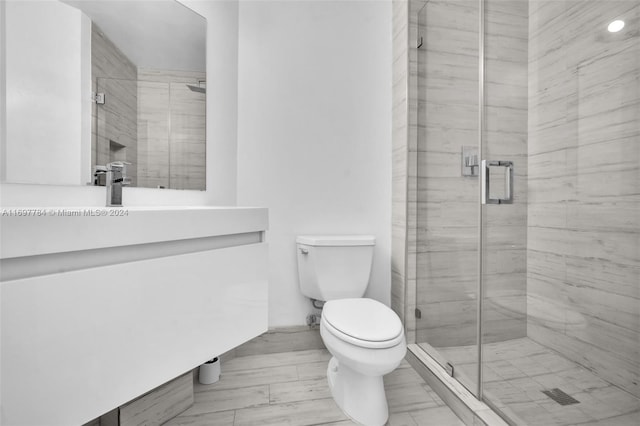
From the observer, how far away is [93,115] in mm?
1133

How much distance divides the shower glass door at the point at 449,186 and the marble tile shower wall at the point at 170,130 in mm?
1185

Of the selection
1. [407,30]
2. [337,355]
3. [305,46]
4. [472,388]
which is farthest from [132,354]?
[407,30]

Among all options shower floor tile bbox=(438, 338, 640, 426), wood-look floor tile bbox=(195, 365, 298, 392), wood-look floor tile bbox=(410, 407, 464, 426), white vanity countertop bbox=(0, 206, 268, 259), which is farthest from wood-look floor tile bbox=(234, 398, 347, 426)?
white vanity countertop bbox=(0, 206, 268, 259)

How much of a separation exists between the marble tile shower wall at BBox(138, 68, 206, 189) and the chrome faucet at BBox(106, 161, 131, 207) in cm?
27

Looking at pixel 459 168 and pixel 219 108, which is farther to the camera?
pixel 219 108

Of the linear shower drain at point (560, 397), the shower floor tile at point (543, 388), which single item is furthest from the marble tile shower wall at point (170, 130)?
the linear shower drain at point (560, 397)

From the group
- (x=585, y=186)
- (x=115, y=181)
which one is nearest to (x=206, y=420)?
(x=115, y=181)

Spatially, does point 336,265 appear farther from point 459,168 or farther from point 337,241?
point 459,168

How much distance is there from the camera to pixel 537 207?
46.5 inches

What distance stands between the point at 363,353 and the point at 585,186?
952 mm

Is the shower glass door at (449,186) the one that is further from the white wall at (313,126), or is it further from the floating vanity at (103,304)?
the floating vanity at (103,304)

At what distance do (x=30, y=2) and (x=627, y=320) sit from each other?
2.16 meters

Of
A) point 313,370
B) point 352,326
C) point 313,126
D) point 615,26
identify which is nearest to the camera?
point 615,26

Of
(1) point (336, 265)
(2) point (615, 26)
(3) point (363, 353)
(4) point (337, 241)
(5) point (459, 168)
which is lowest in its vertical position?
(3) point (363, 353)
